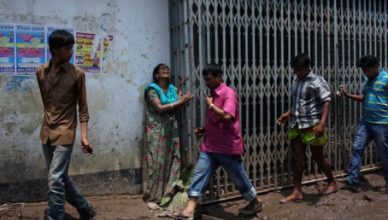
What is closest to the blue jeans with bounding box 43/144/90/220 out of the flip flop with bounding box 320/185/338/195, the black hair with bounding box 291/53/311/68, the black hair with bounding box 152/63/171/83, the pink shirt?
the pink shirt

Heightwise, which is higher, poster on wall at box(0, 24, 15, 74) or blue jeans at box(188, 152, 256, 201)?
poster on wall at box(0, 24, 15, 74)

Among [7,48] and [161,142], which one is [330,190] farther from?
[7,48]

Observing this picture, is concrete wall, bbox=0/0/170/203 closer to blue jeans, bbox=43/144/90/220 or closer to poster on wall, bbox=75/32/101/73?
poster on wall, bbox=75/32/101/73

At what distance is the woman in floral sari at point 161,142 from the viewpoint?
5.43 meters

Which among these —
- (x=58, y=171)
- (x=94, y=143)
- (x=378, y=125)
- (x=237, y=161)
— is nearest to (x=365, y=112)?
(x=378, y=125)

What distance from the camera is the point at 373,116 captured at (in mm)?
6070

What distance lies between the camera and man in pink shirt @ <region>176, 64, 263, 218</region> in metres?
4.75

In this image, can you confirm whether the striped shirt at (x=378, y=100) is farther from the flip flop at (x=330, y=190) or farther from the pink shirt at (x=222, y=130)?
the pink shirt at (x=222, y=130)

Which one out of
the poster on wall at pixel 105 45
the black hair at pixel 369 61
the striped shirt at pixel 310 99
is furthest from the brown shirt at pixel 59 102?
the black hair at pixel 369 61

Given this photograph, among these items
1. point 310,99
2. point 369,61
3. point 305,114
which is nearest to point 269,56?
point 310,99

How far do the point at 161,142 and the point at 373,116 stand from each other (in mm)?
2670

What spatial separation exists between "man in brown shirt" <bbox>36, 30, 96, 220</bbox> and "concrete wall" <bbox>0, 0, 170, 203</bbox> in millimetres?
698

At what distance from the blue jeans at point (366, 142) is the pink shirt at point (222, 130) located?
2.01 metres

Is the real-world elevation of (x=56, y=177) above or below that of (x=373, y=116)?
below
